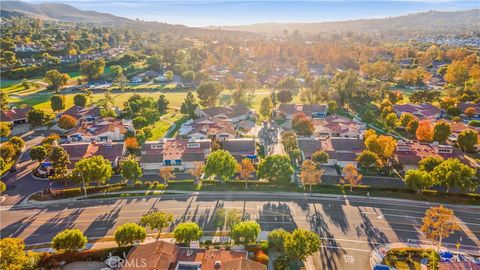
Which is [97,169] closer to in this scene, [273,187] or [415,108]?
[273,187]

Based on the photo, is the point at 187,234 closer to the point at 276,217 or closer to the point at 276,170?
the point at 276,217

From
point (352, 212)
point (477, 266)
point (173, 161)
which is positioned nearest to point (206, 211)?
point (173, 161)

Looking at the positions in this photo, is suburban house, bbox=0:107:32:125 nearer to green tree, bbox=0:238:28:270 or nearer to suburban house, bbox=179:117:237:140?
suburban house, bbox=179:117:237:140

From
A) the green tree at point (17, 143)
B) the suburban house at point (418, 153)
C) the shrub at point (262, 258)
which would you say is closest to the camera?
the shrub at point (262, 258)

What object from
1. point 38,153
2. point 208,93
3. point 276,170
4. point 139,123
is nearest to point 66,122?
point 139,123

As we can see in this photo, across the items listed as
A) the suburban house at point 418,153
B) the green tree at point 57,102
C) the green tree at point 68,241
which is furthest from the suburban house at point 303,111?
the green tree at point 68,241

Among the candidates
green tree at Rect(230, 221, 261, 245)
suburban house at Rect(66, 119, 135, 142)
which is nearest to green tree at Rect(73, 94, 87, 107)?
suburban house at Rect(66, 119, 135, 142)

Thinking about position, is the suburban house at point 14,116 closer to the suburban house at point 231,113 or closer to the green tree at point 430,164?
the suburban house at point 231,113
